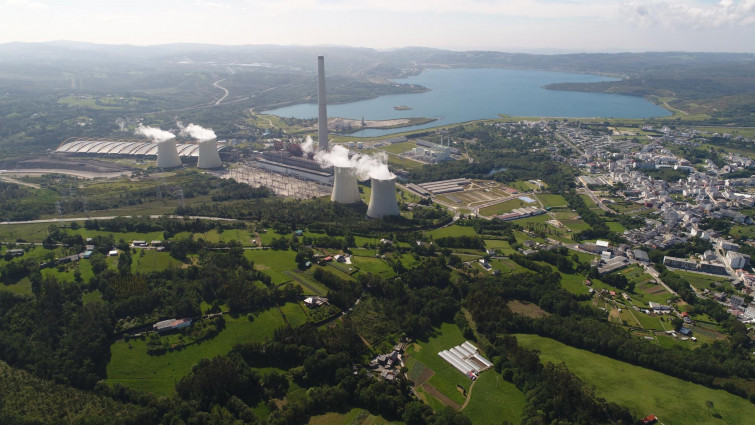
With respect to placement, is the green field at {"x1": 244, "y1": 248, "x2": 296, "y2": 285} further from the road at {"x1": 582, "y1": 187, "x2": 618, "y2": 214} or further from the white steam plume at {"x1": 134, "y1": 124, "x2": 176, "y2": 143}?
the white steam plume at {"x1": 134, "y1": 124, "x2": 176, "y2": 143}

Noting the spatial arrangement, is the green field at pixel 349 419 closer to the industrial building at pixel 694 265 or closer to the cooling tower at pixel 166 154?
the industrial building at pixel 694 265

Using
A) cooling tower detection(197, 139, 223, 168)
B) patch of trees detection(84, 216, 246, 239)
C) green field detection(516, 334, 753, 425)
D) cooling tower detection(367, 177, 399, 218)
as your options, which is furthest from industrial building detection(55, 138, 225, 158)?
green field detection(516, 334, 753, 425)

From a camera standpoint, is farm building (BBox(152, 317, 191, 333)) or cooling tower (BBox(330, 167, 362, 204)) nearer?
farm building (BBox(152, 317, 191, 333))

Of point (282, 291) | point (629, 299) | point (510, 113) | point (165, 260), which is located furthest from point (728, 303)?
point (510, 113)

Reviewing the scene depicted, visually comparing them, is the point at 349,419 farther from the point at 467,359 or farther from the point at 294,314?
the point at 294,314

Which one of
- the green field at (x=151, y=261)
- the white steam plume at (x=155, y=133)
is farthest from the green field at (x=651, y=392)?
the white steam plume at (x=155, y=133)

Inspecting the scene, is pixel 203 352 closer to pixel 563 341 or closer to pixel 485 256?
pixel 563 341
